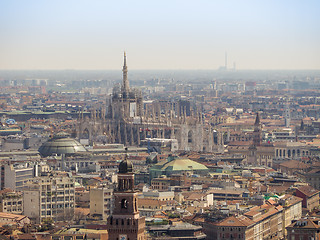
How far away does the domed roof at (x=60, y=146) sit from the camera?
127631 mm

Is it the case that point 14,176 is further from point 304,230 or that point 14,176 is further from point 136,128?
point 136,128

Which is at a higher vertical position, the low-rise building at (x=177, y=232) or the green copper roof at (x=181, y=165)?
the low-rise building at (x=177, y=232)

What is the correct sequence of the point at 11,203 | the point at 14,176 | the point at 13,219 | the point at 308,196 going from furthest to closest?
the point at 14,176, the point at 308,196, the point at 11,203, the point at 13,219

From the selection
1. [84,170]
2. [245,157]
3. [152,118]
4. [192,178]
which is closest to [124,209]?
[192,178]

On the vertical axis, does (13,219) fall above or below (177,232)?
below

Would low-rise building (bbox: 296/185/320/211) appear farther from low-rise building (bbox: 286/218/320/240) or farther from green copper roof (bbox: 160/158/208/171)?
low-rise building (bbox: 286/218/320/240)

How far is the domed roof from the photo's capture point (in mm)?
127631

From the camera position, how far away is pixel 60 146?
422 feet

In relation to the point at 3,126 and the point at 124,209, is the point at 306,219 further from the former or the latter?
the point at 3,126

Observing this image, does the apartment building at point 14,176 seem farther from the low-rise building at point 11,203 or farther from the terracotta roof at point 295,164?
the terracotta roof at point 295,164

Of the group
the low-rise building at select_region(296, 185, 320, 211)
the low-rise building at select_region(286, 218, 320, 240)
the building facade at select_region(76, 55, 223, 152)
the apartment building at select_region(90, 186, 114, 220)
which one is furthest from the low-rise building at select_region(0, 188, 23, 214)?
the building facade at select_region(76, 55, 223, 152)

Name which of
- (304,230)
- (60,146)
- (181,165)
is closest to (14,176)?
(181,165)

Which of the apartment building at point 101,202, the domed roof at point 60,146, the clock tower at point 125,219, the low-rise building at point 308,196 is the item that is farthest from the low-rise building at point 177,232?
the domed roof at point 60,146

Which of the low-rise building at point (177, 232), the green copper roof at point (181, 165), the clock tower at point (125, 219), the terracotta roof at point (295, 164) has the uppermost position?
the clock tower at point (125, 219)
